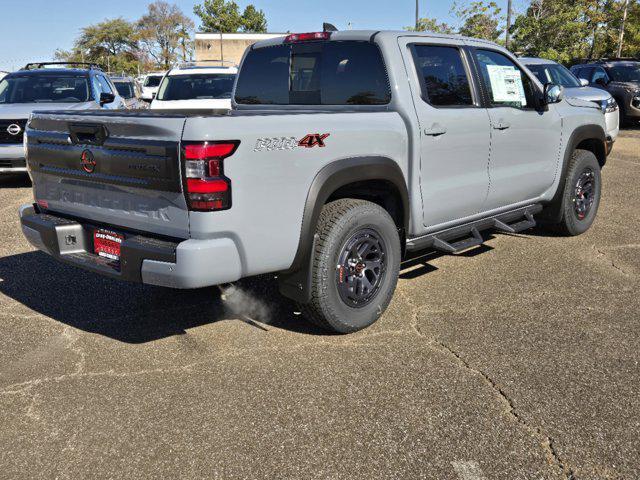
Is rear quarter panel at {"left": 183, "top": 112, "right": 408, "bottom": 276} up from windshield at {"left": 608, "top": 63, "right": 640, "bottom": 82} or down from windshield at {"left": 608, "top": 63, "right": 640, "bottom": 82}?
down

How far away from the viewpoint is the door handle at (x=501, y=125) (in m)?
4.63

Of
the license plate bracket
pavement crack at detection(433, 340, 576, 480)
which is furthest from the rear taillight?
pavement crack at detection(433, 340, 576, 480)

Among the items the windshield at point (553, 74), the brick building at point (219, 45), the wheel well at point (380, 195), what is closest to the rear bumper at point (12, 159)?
the wheel well at point (380, 195)

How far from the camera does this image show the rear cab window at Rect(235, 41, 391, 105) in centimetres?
406

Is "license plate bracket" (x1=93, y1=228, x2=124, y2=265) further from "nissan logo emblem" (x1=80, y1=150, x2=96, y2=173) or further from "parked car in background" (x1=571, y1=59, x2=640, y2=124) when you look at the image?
"parked car in background" (x1=571, y1=59, x2=640, y2=124)

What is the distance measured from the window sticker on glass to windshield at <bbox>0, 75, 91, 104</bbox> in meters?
7.34

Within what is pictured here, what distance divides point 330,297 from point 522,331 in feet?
4.36

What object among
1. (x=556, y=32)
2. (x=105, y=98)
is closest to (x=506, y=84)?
(x=105, y=98)

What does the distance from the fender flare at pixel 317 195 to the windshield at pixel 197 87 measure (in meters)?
8.03

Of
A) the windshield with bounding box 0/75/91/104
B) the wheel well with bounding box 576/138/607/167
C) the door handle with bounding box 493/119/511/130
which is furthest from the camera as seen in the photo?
the windshield with bounding box 0/75/91/104

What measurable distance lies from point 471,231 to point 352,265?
1385mm

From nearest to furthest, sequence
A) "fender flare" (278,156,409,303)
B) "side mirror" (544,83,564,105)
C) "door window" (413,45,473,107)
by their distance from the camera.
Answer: "fender flare" (278,156,409,303)
"door window" (413,45,473,107)
"side mirror" (544,83,564,105)

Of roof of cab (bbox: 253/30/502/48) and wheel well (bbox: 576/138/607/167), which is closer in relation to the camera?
roof of cab (bbox: 253/30/502/48)

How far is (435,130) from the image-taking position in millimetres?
4062
